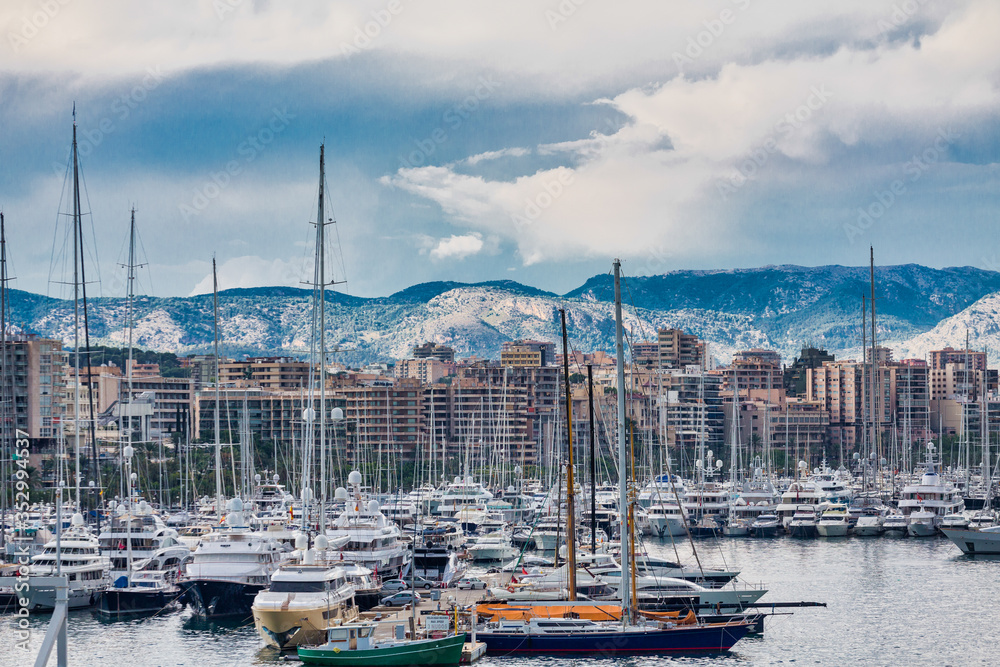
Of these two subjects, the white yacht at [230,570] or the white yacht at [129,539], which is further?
the white yacht at [129,539]

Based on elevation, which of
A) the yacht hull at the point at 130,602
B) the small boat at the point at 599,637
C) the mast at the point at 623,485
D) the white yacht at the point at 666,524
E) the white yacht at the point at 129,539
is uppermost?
the mast at the point at 623,485

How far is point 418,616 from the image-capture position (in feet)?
124

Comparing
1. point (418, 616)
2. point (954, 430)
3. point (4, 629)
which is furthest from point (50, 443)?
point (954, 430)

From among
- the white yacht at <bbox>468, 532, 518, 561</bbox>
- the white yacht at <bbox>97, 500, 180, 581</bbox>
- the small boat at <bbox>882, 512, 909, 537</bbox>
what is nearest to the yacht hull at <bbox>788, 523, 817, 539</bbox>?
the small boat at <bbox>882, 512, 909, 537</bbox>

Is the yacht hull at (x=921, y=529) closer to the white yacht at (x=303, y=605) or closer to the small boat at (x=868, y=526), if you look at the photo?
the small boat at (x=868, y=526)

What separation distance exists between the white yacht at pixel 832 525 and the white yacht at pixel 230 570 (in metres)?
42.6

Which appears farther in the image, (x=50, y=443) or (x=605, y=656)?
(x=50, y=443)

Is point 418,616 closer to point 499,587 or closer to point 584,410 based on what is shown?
point 499,587

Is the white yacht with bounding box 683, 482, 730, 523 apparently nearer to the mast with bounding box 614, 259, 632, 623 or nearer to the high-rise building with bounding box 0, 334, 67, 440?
the mast with bounding box 614, 259, 632, 623

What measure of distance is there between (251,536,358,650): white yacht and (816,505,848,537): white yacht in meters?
46.4

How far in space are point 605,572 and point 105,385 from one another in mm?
113629

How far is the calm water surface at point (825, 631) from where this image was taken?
3734 cm

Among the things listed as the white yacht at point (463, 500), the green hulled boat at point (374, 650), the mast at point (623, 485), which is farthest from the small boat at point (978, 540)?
the green hulled boat at point (374, 650)

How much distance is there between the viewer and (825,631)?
138 ft
